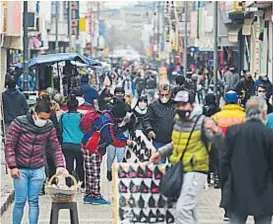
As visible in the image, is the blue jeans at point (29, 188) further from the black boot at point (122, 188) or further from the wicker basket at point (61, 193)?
the black boot at point (122, 188)

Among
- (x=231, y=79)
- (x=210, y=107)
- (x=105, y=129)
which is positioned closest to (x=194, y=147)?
(x=105, y=129)

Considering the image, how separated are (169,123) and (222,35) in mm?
30731

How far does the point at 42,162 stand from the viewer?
11.3 meters

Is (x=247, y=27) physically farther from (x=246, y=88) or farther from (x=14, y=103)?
(x=14, y=103)

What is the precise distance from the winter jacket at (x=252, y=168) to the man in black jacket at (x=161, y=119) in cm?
522

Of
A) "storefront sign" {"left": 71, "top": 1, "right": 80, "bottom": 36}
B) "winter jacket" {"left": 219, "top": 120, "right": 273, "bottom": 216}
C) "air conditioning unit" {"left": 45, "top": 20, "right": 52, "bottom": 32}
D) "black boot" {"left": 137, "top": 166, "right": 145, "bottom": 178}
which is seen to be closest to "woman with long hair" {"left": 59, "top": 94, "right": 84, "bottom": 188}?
"black boot" {"left": 137, "top": 166, "right": 145, "bottom": 178}

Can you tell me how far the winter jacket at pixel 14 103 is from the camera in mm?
18281

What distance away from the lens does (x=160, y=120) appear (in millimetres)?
14969

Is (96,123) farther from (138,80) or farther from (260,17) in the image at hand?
(138,80)

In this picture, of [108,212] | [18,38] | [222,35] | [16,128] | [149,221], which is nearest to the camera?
[149,221]

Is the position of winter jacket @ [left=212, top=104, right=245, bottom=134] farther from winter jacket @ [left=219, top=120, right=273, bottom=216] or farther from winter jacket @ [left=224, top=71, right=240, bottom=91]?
winter jacket @ [left=224, top=71, right=240, bottom=91]

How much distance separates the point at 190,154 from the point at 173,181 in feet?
1.20

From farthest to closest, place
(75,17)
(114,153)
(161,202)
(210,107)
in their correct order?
(75,17), (210,107), (114,153), (161,202)

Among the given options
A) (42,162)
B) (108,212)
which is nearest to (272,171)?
(42,162)
